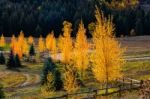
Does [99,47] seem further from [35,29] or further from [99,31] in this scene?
[35,29]

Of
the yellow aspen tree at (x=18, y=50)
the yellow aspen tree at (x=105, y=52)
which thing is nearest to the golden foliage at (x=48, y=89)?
the yellow aspen tree at (x=105, y=52)

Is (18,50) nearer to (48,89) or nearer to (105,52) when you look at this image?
(48,89)

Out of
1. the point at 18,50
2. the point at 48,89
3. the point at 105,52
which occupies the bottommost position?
the point at 48,89

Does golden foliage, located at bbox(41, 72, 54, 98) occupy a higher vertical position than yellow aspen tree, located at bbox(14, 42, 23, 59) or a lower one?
lower

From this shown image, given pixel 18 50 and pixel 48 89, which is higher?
pixel 18 50

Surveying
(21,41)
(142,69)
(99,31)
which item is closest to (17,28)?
(21,41)

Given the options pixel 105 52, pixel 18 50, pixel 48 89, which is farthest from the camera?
pixel 18 50

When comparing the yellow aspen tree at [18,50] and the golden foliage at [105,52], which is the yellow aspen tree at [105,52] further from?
the yellow aspen tree at [18,50]

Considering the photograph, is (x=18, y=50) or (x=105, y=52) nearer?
(x=105, y=52)

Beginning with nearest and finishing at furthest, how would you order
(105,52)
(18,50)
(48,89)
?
(105,52) < (48,89) < (18,50)

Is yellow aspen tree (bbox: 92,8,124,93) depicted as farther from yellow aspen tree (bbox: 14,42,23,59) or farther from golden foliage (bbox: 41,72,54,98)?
yellow aspen tree (bbox: 14,42,23,59)

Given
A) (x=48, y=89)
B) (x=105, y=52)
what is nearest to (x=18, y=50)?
(x=48, y=89)

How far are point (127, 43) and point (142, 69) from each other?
73.2 m

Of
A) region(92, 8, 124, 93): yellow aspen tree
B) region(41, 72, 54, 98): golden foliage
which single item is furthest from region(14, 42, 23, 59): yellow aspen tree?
region(92, 8, 124, 93): yellow aspen tree
